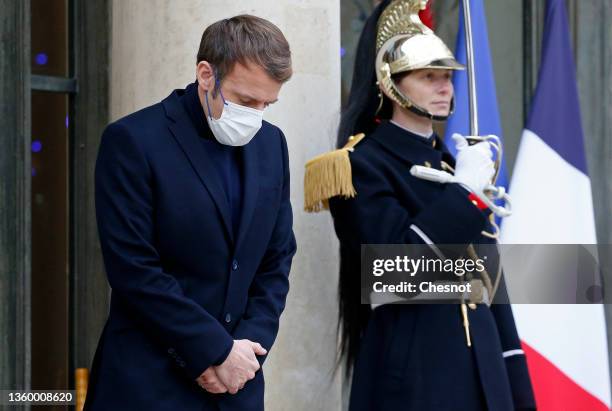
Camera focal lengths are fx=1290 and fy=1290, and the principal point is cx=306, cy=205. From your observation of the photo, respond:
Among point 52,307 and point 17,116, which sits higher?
point 17,116

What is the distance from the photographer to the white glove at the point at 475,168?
13.5ft

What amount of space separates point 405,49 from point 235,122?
3.78 ft

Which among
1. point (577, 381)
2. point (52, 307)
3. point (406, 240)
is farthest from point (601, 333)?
point (52, 307)

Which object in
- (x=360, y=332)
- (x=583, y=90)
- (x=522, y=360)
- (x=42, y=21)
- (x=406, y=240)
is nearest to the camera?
(x=406, y=240)

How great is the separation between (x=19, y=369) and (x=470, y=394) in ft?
5.78

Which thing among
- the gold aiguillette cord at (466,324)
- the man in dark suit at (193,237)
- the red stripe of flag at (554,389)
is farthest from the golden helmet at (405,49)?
the red stripe of flag at (554,389)

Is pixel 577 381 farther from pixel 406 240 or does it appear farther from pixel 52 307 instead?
pixel 52 307

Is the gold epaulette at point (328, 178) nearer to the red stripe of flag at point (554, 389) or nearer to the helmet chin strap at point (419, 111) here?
the helmet chin strap at point (419, 111)

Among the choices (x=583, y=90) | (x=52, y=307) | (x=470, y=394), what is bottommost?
Result: (x=470, y=394)

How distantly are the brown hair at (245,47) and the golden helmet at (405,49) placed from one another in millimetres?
999

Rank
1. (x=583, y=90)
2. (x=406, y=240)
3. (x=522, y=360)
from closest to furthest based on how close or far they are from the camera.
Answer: (x=406, y=240) < (x=522, y=360) < (x=583, y=90)

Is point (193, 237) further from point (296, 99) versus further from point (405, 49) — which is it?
point (296, 99)

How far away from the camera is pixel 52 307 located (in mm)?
5215

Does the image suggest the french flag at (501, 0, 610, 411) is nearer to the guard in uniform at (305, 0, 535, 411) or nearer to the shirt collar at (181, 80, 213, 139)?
the guard in uniform at (305, 0, 535, 411)
